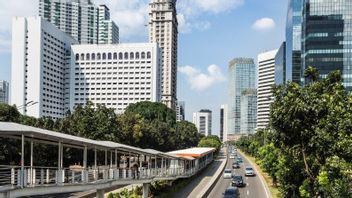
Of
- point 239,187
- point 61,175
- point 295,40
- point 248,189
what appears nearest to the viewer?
point 61,175

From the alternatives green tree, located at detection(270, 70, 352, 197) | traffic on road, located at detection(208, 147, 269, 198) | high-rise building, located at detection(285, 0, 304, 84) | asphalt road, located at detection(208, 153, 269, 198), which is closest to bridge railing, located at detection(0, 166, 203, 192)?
traffic on road, located at detection(208, 147, 269, 198)

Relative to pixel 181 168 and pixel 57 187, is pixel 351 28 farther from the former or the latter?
pixel 57 187

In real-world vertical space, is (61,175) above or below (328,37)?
below

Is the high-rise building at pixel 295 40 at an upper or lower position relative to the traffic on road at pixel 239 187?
upper

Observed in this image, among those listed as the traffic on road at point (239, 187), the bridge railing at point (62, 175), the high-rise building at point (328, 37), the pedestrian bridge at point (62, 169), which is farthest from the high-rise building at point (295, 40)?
the bridge railing at point (62, 175)

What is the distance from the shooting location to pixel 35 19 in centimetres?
17925

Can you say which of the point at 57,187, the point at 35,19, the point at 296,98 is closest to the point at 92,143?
the point at 57,187

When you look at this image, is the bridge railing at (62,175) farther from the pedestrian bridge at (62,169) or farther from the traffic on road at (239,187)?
the traffic on road at (239,187)

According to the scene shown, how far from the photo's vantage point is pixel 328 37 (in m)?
136

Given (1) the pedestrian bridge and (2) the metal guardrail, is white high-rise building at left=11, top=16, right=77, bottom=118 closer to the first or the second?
(1) the pedestrian bridge

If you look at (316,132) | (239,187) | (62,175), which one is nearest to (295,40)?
(239,187)

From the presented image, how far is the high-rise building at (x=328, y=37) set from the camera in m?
135

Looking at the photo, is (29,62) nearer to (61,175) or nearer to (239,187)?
(239,187)

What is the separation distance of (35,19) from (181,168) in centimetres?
14090
